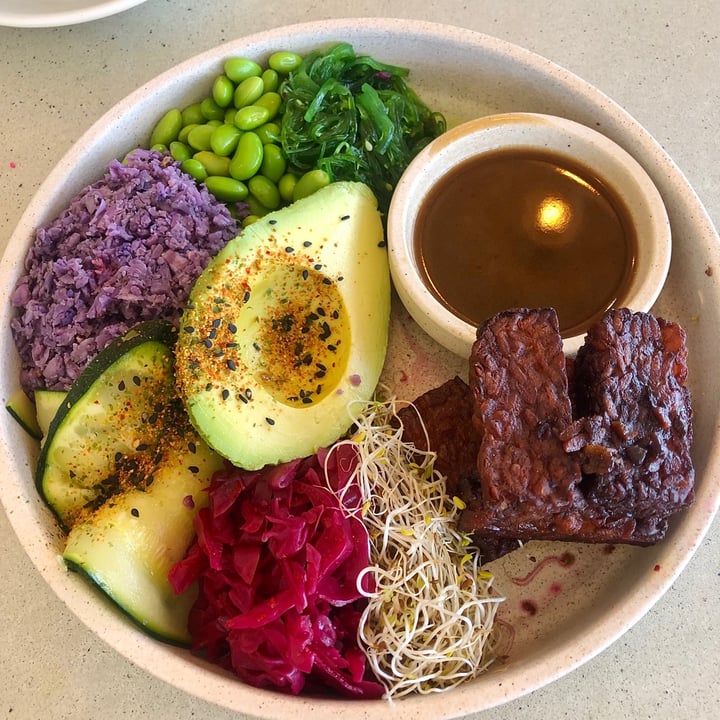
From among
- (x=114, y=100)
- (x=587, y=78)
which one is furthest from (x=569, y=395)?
(x=114, y=100)

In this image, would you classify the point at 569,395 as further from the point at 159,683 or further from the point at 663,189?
the point at 159,683

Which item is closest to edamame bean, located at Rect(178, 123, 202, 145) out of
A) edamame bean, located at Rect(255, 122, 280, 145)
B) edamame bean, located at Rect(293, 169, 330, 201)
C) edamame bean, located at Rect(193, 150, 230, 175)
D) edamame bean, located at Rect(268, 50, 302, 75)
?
edamame bean, located at Rect(193, 150, 230, 175)

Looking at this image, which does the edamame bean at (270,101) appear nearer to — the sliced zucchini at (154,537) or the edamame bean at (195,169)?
the edamame bean at (195,169)

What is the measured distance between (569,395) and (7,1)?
7.70 feet

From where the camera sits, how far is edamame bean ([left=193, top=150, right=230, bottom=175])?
7.38 ft

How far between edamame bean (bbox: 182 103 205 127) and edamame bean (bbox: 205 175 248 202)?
241 millimetres

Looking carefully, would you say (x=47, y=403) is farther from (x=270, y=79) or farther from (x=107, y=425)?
(x=270, y=79)

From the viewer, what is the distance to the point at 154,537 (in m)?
1.82

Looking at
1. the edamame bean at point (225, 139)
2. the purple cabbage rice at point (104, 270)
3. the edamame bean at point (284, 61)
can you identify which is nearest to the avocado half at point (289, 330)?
the purple cabbage rice at point (104, 270)

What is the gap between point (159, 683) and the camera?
2023 millimetres

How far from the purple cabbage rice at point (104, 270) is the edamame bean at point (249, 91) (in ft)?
1.19

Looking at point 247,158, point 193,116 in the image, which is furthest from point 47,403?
point 193,116

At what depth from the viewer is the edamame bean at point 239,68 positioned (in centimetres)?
226

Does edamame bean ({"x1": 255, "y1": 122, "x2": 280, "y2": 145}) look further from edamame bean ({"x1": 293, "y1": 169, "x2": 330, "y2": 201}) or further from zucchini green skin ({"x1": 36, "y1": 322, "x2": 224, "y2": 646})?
zucchini green skin ({"x1": 36, "y1": 322, "x2": 224, "y2": 646})
